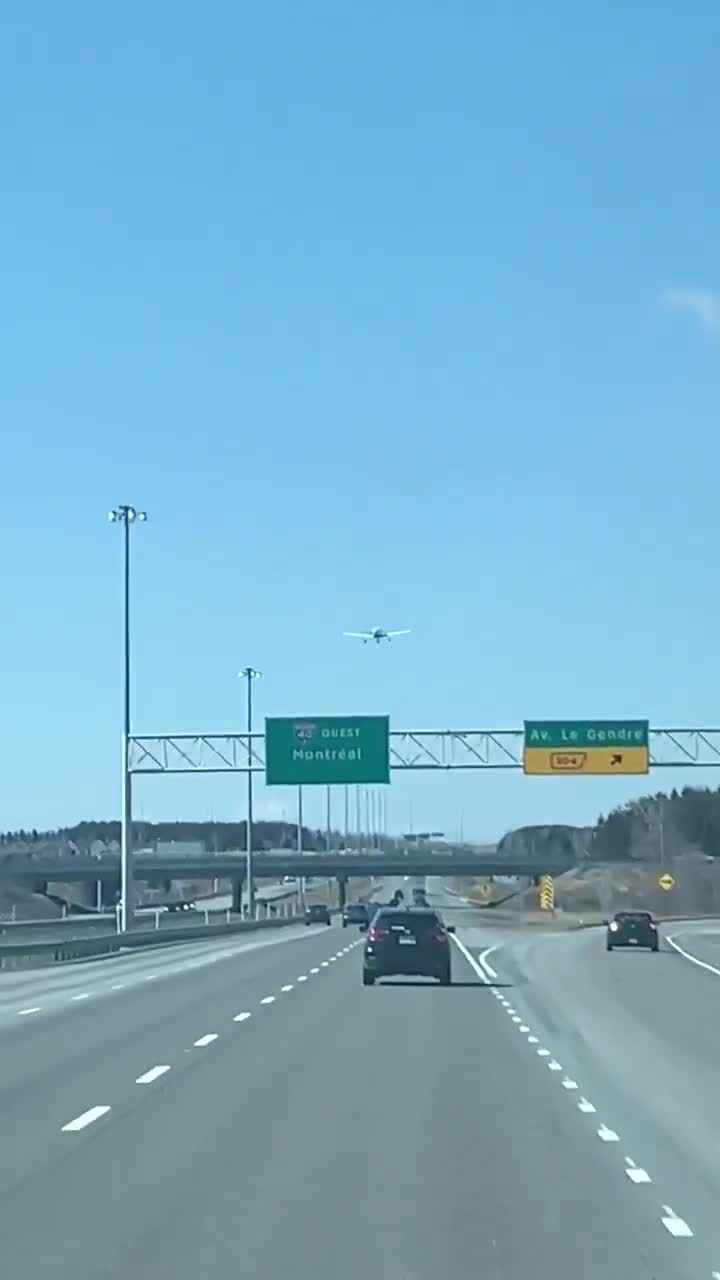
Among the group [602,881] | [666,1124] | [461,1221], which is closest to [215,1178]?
[461,1221]

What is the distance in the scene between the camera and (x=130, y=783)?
6694cm

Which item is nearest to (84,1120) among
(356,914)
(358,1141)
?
(358,1141)

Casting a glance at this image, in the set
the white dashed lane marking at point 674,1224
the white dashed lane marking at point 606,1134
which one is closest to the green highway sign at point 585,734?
the white dashed lane marking at point 606,1134

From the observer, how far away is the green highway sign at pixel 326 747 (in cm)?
6656

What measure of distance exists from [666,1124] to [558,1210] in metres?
5.02

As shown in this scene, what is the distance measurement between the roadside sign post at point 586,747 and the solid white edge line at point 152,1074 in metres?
44.2

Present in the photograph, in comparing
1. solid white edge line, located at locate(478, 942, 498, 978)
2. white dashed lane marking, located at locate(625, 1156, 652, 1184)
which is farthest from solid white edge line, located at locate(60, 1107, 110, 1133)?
solid white edge line, located at locate(478, 942, 498, 978)

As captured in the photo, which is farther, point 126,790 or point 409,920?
point 126,790

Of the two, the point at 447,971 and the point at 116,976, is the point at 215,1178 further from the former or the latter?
the point at 116,976

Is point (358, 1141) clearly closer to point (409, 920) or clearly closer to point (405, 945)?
point (409, 920)

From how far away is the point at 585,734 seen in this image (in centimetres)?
6581

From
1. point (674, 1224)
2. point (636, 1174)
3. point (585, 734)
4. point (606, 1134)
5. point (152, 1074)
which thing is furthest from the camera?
point (585, 734)

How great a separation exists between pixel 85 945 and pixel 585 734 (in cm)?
1718

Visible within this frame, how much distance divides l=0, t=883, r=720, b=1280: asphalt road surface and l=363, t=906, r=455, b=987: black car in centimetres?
619
